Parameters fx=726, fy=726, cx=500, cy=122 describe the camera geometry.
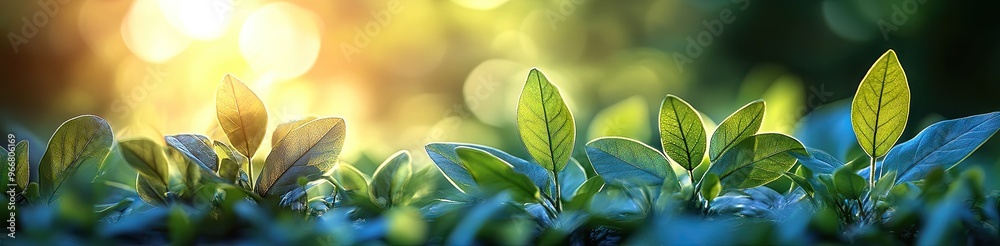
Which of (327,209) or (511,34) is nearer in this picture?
(327,209)

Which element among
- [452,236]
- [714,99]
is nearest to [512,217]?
[452,236]

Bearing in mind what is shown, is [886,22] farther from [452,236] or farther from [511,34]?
[452,236]

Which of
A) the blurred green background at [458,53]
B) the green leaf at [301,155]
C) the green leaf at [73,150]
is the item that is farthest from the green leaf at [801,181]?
the blurred green background at [458,53]

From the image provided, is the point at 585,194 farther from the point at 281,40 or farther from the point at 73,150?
the point at 281,40

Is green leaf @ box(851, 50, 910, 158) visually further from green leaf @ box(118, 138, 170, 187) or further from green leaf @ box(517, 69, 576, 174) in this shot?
green leaf @ box(118, 138, 170, 187)

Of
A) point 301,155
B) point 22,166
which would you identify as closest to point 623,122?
point 301,155

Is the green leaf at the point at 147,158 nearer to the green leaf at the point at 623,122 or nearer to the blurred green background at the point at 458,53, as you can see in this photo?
the green leaf at the point at 623,122
